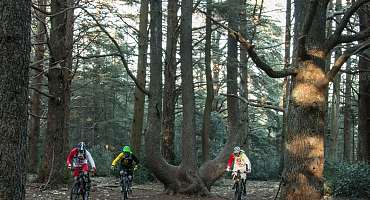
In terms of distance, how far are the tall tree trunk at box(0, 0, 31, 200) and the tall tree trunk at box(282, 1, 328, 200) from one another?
3285mm

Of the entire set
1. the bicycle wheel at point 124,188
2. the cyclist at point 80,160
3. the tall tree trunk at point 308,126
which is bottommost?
the bicycle wheel at point 124,188

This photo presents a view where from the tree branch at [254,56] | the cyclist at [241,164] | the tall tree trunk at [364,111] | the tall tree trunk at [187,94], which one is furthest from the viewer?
the tall tree trunk at [364,111]

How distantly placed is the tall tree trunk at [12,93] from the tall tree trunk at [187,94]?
11.4 m

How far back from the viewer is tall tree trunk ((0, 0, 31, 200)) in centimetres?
391

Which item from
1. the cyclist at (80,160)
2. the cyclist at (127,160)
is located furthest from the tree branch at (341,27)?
the cyclist at (127,160)

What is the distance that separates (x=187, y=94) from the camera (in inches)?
607

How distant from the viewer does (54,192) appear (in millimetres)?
13617

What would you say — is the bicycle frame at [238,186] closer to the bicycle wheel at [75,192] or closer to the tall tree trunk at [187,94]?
the tall tree trunk at [187,94]

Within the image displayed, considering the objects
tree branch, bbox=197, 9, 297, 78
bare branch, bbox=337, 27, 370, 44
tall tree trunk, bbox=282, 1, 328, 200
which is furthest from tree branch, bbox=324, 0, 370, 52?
tree branch, bbox=197, 9, 297, 78

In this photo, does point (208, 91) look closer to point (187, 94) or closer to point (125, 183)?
point (187, 94)

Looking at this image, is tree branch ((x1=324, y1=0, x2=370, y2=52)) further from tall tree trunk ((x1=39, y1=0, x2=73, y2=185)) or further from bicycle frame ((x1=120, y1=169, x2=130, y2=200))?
tall tree trunk ((x1=39, y1=0, x2=73, y2=185))

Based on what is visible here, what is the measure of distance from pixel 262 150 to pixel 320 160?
2961 centimetres

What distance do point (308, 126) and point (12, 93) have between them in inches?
138

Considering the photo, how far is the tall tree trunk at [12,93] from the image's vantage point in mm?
3908
